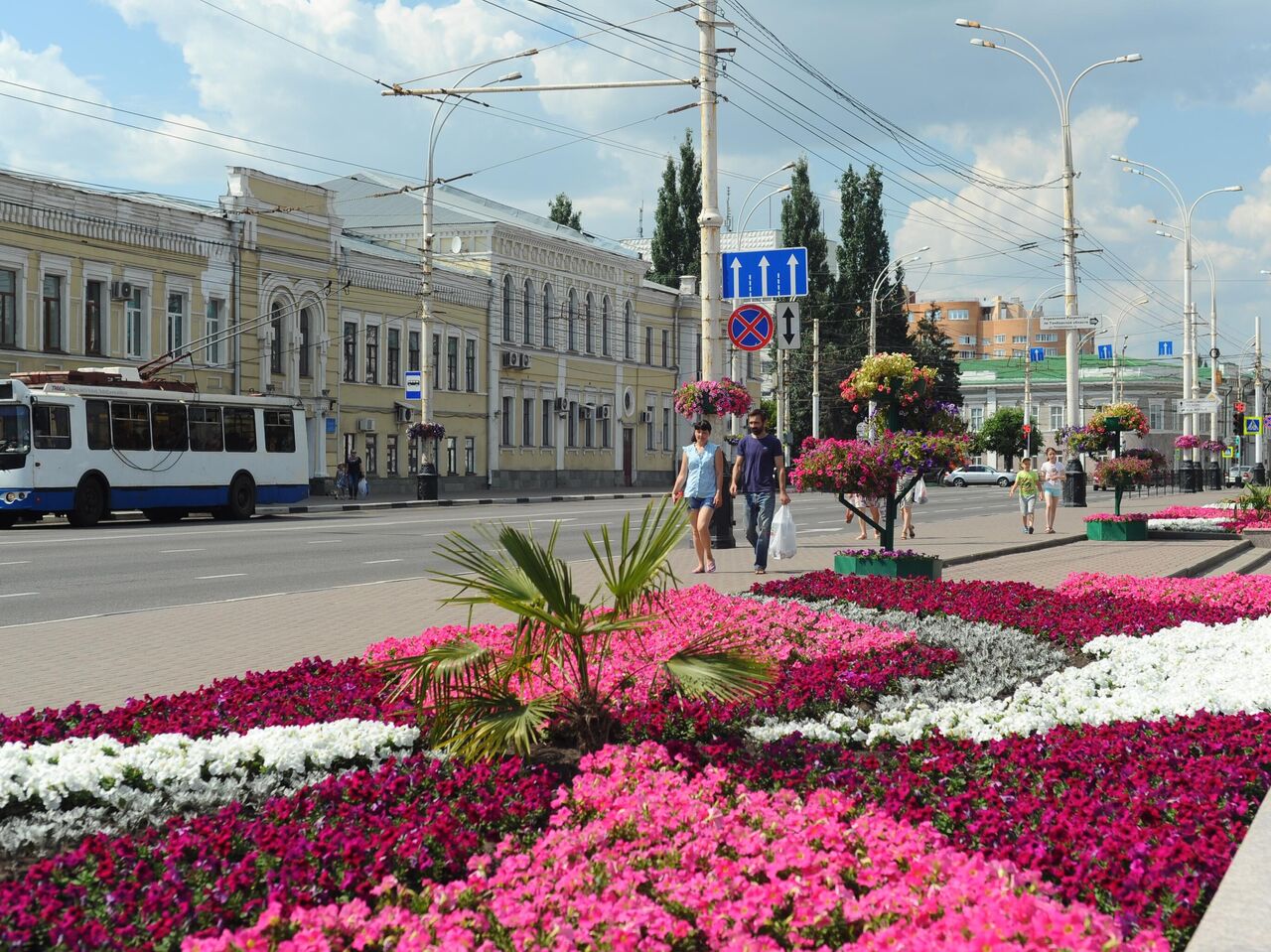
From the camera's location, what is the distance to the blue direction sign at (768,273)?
19.5 m

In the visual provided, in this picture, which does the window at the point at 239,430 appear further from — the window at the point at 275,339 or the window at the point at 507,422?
the window at the point at 507,422

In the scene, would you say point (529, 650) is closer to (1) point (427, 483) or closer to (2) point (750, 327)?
(2) point (750, 327)

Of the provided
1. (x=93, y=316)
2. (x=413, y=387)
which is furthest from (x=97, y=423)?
(x=413, y=387)

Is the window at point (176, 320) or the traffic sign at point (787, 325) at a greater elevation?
the window at point (176, 320)

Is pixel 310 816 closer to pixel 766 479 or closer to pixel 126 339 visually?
pixel 766 479

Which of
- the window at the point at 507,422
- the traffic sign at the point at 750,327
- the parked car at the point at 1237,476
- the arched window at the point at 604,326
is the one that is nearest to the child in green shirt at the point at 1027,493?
the traffic sign at the point at 750,327

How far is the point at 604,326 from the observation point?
68312 millimetres

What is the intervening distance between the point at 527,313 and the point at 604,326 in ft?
23.3

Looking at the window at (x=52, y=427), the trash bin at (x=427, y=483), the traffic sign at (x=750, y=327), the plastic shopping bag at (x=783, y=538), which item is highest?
the traffic sign at (x=750, y=327)

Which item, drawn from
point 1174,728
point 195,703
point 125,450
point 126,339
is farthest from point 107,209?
point 1174,728

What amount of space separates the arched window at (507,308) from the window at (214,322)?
1807 cm

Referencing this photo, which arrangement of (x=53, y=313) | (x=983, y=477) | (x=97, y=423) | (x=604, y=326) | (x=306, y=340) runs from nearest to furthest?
(x=97, y=423) < (x=53, y=313) < (x=306, y=340) < (x=604, y=326) < (x=983, y=477)

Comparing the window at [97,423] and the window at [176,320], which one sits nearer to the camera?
the window at [97,423]

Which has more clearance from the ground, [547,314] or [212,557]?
[547,314]
